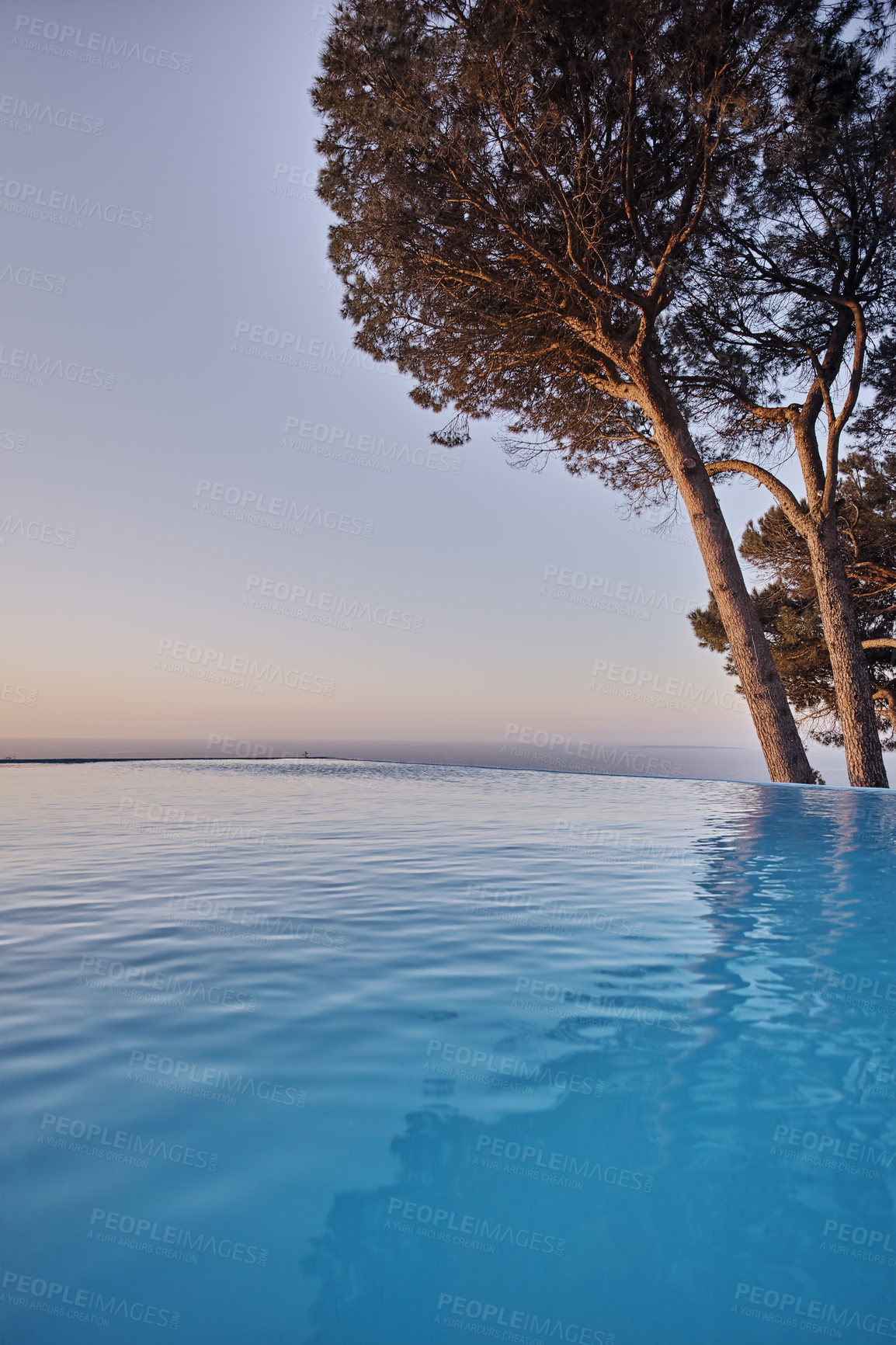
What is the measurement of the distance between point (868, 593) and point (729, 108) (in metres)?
9.61

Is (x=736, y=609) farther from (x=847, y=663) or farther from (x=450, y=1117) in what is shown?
(x=450, y=1117)

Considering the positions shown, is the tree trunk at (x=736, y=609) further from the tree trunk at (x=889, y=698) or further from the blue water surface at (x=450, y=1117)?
the tree trunk at (x=889, y=698)

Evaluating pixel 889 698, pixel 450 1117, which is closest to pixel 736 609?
pixel 450 1117

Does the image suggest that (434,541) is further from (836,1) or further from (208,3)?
(836,1)

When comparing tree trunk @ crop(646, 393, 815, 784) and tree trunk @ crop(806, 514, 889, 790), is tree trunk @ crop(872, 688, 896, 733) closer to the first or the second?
tree trunk @ crop(806, 514, 889, 790)

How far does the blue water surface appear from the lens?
4.06 feet

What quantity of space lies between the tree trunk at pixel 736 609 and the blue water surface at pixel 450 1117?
5801mm

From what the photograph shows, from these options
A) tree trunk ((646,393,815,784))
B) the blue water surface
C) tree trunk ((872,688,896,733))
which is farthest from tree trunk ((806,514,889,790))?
the blue water surface

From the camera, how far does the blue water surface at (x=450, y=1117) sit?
124cm

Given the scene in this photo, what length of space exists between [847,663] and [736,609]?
211 centimetres

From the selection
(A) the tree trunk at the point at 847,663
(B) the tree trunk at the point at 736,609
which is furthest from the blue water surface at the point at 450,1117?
(A) the tree trunk at the point at 847,663

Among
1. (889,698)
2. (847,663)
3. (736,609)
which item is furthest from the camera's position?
(889,698)

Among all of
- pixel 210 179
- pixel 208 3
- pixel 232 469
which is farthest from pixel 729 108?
pixel 232 469

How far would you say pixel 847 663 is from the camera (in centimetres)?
996
